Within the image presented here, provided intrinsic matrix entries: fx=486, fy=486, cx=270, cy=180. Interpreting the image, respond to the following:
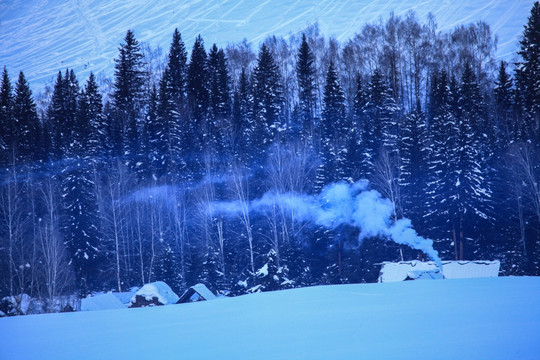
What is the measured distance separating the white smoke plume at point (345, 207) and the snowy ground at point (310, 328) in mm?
17286

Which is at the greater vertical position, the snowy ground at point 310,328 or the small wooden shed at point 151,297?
the snowy ground at point 310,328

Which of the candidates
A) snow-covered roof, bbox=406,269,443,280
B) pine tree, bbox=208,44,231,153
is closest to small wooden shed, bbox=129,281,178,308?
snow-covered roof, bbox=406,269,443,280

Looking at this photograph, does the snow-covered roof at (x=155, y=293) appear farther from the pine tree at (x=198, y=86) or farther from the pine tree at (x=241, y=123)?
the pine tree at (x=198, y=86)

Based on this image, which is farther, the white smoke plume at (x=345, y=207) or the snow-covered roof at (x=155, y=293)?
the white smoke plume at (x=345, y=207)

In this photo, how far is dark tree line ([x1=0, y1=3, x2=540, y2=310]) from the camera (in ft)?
94.6

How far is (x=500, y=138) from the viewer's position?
112 feet

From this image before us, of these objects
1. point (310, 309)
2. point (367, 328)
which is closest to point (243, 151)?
point (310, 309)

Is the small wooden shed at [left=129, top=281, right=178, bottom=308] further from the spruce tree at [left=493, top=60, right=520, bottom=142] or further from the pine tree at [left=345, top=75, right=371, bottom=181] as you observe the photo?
the spruce tree at [left=493, top=60, right=520, bottom=142]

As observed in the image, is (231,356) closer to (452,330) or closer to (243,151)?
(452,330)

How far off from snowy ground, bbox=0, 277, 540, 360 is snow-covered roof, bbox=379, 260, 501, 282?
453 inches

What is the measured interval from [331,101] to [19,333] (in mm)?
35112

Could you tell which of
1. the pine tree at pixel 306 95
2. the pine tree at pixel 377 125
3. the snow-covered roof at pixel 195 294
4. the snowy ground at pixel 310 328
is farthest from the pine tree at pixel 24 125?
the snowy ground at pixel 310 328

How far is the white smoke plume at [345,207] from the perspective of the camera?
29.4m

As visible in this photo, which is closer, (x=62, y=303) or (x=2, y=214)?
(x=62, y=303)
